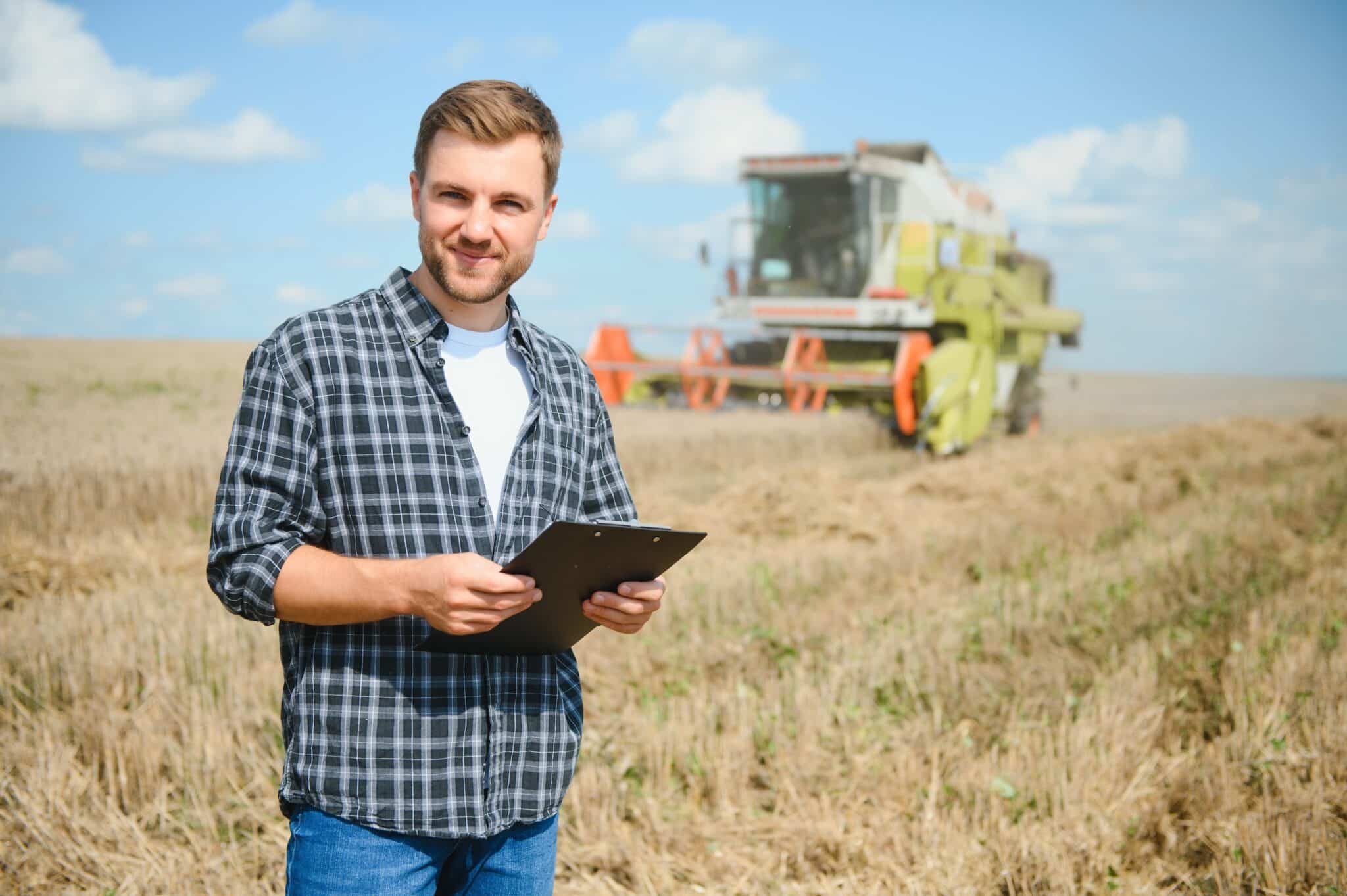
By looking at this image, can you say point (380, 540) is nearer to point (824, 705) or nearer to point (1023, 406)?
point (824, 705)

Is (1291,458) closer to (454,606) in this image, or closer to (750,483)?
(750,483)

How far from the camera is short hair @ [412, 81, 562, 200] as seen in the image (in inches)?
64.4

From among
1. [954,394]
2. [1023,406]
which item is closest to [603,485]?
[954,394]

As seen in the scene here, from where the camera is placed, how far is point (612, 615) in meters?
1.70

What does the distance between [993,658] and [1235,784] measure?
4.86 ft

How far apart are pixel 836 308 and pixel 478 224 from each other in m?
11.9

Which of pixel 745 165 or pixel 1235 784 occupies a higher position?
pixel 745 165

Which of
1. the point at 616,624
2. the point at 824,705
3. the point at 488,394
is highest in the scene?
the point at 488,394

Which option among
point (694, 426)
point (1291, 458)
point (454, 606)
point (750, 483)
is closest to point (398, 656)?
point (454, 606)

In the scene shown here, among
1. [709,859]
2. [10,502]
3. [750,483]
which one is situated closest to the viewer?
[709,859]

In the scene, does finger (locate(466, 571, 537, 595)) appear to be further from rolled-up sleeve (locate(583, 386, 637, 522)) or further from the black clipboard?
rolled-up sleeve (locate(583, 386, 637, 522))

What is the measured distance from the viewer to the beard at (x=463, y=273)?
1.68 m

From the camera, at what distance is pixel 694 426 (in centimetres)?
1130

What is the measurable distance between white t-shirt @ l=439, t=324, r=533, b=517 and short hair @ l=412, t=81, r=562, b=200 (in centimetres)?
27
